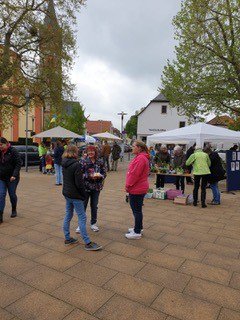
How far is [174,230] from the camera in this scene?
576 cm

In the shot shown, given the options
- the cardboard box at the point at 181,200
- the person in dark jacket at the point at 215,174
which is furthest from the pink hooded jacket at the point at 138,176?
the person in dark jacket at the point at 215,174

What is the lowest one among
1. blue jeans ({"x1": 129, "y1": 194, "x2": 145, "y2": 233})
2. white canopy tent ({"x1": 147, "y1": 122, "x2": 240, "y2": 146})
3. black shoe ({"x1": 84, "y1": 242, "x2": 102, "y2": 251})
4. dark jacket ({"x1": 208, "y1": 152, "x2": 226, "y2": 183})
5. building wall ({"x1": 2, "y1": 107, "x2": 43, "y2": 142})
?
black shoe ({"x1": 84, "y1": 242, "x2": 102, "y2": 251})

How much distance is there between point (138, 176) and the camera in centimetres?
495

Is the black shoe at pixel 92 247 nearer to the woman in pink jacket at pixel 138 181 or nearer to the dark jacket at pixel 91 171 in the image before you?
the woman in pink jacket at pixel 138 181

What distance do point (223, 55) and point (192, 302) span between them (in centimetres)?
1642

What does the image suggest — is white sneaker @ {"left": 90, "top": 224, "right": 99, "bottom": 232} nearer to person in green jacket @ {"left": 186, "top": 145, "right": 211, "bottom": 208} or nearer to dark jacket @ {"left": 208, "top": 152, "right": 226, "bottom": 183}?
person in green jacket @ {"left": 186, "top": 145, "right": 211, "bottom": 208}

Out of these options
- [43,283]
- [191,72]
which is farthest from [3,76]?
[43,283]

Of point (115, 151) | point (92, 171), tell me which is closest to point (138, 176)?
point (92, 171)

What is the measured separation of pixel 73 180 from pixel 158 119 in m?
43.0

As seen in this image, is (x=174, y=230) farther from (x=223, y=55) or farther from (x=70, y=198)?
(x=223, y=55)

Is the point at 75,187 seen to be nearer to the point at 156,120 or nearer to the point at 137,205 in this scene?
the point at 137,205

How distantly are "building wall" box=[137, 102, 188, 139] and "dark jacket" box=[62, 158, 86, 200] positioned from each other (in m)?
42.1

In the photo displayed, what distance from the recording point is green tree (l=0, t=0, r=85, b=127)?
19.7m

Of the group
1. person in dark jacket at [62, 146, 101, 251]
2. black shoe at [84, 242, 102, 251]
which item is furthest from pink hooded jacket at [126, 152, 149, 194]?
black shoe at [84, 242, 102, 251]
